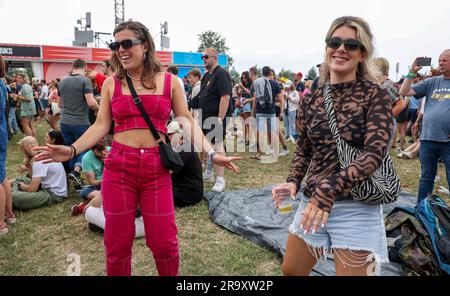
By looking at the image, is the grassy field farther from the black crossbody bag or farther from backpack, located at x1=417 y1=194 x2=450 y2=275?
the black crossbody bag

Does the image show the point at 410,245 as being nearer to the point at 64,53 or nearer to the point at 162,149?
the point at 162,149

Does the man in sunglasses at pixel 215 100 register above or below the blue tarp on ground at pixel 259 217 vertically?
above

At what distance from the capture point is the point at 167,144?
236 cm

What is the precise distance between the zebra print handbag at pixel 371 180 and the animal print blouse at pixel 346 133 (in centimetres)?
3

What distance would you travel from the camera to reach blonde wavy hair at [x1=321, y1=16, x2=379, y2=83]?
1813 mm

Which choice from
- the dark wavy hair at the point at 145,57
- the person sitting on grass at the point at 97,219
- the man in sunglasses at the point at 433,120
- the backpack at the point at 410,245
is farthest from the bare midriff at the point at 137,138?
the man in sunglasses at the point at 433,120

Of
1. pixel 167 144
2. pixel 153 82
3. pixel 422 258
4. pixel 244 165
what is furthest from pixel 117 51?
pixel 244 165

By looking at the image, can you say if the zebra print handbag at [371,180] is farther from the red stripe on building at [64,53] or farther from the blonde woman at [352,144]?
the red stripe on building at [64,53]

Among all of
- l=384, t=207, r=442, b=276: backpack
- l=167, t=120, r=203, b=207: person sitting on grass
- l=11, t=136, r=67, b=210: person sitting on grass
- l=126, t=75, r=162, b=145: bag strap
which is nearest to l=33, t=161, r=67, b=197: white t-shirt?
l=11, t=136, r=67, b=210: person sitting on grass

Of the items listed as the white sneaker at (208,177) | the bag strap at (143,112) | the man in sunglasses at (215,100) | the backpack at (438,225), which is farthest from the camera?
the white sneaker at (208,177)

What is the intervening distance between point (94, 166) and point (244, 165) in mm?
3586

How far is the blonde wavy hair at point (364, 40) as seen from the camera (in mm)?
1813

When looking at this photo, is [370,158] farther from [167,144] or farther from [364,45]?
[167,144]

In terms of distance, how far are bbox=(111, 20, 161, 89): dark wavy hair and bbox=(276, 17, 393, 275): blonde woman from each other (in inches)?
40.9
